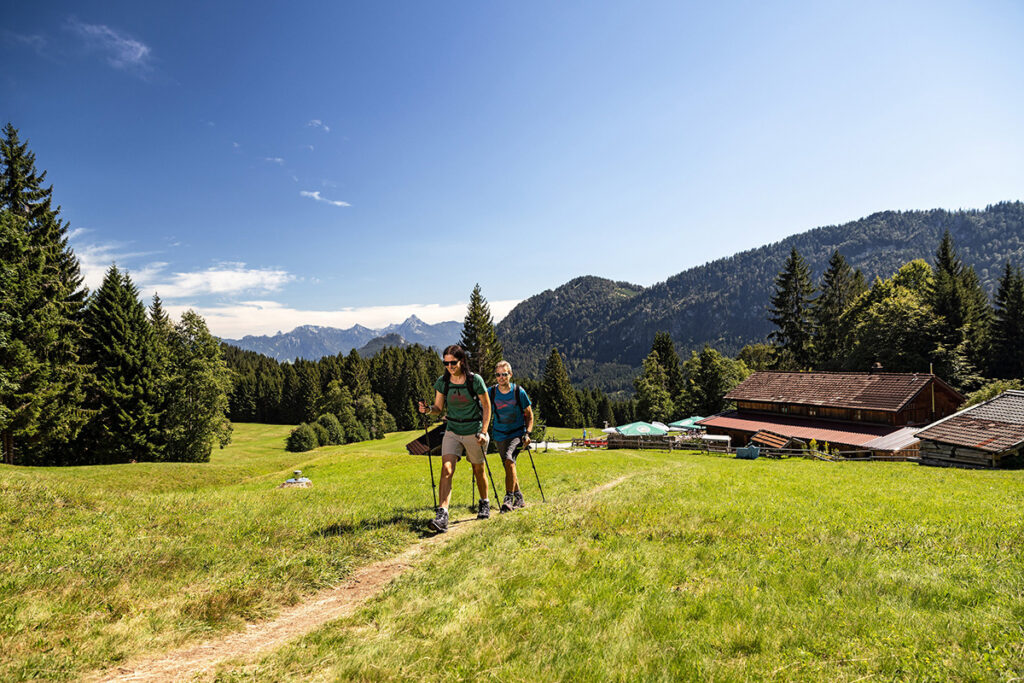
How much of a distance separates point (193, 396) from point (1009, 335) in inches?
4206

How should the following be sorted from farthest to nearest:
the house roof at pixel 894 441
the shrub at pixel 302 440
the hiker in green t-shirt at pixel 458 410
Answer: the shrub at pixel 302 440, the house roof at pixel 894 441, the hiker in green t-shirt at pixel 458 410

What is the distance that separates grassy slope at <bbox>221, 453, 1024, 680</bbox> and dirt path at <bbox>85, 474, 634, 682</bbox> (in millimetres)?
388

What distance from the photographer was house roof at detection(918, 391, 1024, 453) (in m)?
25.6

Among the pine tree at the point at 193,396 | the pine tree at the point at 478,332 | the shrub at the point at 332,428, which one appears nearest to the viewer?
the pine tree at the point at 193,396

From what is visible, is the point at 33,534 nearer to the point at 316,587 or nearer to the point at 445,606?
the point at 316,587

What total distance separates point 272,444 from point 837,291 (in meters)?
101

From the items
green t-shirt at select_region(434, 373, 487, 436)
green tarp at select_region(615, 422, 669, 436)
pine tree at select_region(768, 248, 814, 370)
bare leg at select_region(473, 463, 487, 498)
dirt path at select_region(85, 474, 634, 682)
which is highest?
pine tree at select_region(768, 248, 814, 370)

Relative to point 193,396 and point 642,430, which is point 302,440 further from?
point 642,430

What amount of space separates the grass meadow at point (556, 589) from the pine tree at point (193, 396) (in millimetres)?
42792

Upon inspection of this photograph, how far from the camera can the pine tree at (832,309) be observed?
69.8 m

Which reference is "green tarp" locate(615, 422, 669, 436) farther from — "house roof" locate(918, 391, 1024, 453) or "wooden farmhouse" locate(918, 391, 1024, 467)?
"house roof" locate(918, 391, 1024, 453)

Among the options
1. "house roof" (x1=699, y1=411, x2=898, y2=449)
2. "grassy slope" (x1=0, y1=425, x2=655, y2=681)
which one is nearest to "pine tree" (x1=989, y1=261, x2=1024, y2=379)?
"house roof" (x1=699, y1=411, x2=898, y2=449)

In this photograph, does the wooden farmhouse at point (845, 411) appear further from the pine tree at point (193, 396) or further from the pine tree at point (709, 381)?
the pine tree at point (193, 396)

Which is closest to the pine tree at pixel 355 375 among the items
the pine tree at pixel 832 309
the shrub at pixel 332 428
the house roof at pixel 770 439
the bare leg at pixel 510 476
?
the shrub at pixel 332 428
